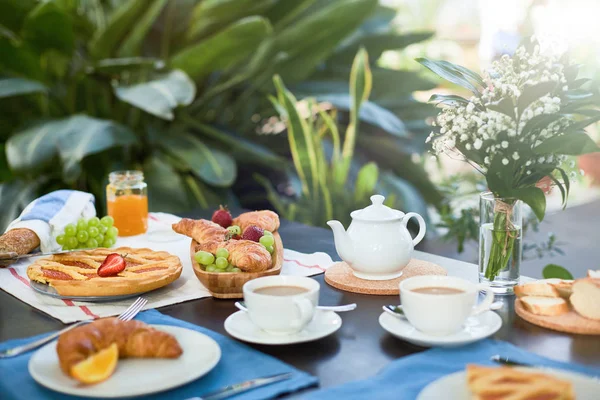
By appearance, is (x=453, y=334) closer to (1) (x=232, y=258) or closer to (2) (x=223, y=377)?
(2) (x=223, y=377)

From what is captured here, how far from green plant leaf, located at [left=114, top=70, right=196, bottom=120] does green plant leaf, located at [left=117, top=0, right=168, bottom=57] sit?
1.29ft

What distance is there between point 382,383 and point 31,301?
72cm

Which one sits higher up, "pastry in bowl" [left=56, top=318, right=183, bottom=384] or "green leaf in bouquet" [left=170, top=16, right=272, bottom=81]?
"green leaf in bouquet" [left=170, top=16, right=272, bottom=81]

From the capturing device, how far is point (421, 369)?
3.45ft

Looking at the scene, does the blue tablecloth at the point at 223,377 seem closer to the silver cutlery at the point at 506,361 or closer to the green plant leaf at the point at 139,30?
the silver cutlery at the point at 506,361

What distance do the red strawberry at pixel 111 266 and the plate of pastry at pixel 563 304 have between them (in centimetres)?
75

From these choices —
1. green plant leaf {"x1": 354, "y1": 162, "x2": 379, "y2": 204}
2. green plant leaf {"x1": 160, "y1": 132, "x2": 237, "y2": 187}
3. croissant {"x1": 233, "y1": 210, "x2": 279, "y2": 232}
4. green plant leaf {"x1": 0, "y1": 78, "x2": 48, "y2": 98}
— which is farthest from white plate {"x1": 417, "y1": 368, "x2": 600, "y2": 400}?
green plant leaf {"x1": 0, "y1": 78, "x2": 48, "y2": 98}

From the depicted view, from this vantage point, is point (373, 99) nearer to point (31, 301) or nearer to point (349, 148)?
point (349, 148)

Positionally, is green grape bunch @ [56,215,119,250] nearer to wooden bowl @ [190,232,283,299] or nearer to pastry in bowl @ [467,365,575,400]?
wooden bowl @ [190,232,283,299]

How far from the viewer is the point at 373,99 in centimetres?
470

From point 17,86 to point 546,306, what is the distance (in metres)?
2.78

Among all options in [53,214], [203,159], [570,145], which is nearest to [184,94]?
[203,159]

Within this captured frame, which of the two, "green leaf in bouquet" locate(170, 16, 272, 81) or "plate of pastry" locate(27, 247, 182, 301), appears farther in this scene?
"green leaf in bouquet" locate(170, 16, 272, 81)

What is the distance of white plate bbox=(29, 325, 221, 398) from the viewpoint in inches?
37.5
